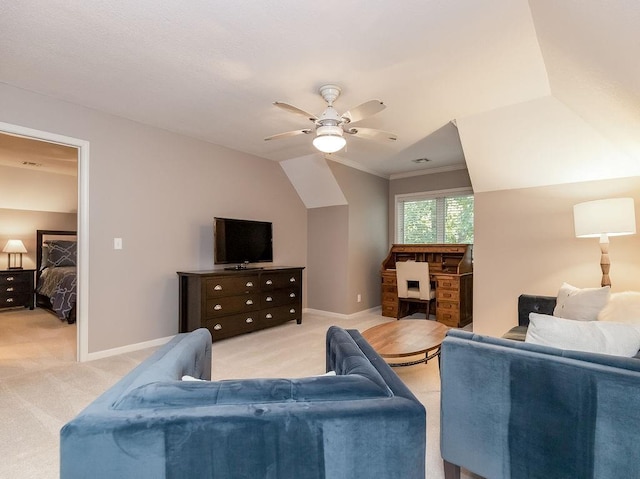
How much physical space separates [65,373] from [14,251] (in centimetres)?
407

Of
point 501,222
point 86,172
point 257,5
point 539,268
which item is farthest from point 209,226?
point 539,268

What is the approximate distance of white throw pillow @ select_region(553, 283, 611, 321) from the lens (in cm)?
225

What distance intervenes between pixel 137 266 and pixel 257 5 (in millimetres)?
2838

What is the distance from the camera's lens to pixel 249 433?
767 mm

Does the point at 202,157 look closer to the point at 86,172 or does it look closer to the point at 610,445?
Result: the point at 86,172

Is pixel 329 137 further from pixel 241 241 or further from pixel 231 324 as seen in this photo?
pixel 231 324

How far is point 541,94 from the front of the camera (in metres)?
2.82

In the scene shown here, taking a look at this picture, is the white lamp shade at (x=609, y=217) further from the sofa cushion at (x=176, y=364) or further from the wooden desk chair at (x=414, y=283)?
the sofa cushion at (x=176, y=364)

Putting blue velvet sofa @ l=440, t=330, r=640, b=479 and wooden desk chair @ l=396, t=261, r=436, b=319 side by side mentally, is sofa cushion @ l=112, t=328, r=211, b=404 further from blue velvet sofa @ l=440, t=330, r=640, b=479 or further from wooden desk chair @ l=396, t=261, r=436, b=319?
wooden desk chair @ l=396, t=261, r=436, b=319

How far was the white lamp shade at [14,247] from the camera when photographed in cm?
546

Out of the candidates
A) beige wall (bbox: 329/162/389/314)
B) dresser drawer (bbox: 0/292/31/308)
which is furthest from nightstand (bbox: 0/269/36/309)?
beige wall (bbox: 329/162/389/314)

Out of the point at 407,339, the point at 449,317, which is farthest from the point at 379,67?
the point at 449,317

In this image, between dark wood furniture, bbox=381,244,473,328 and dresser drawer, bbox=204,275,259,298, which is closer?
dresser drawer, bbox=204,275,259,298

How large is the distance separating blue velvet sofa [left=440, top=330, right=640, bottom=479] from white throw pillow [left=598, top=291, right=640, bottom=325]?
3.98 feet
